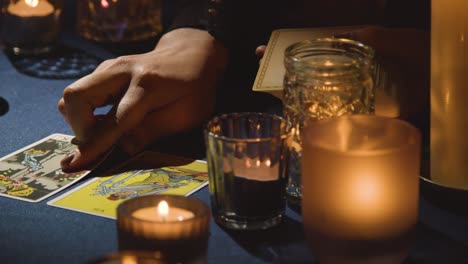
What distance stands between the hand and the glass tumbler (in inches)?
9.5

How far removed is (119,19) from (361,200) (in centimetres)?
110

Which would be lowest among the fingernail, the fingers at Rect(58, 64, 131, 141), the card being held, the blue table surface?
the blue table surface

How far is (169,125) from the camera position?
118cm

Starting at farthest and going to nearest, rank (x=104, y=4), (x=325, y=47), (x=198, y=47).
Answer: (x=104, y=4) < (x=198, y=47) < (x=325, y=47)

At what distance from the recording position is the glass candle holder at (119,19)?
1745mm

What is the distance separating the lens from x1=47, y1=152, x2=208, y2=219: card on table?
0.98 meters

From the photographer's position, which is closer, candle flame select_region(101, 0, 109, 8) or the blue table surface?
the blue table surface

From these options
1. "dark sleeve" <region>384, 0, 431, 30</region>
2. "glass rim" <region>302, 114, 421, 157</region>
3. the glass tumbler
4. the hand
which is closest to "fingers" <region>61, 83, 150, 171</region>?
the hand

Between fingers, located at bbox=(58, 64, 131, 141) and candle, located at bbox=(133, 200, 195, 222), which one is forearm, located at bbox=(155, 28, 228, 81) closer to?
fingers, located at bbox=(58, 64, 131, 141)

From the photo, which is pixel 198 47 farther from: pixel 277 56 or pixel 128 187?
pixel 128 187

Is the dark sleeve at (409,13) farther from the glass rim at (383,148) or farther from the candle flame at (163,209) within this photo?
the candle flame at (163,209)

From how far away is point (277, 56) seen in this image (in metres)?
1.14

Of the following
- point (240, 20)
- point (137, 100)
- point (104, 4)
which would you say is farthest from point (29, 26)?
point (137, 100)

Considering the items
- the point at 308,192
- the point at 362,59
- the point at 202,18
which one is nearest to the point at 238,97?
the point at 202,18
